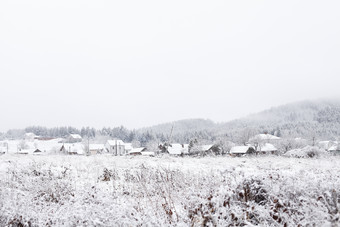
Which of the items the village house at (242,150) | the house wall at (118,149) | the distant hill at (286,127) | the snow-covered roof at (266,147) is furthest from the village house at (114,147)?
the snow-covered roof at (266,147)

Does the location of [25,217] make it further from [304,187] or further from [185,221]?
[304,187]

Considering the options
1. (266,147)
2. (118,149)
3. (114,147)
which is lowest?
(266,147)

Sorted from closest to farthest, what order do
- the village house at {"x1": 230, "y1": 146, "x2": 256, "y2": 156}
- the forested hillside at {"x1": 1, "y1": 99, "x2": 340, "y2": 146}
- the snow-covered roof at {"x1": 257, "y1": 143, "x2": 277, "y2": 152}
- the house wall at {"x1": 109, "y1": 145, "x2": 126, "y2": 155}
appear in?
the village house at {"x1": 230, "y1": 146, "x2": 256, "y2": 156}
the snow-covered roof at {"x1": 257, "y1": 143, "x2": 277, "y2": 152}
the house wall at {"x1": 109, "y1": 145, "x2": 126, "y2": 155}
the forested hillside at {"x1": 1, "y1": 99, "x2": 340, "y2": 146}

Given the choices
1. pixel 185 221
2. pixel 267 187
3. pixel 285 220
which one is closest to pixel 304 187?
pixel 267 187

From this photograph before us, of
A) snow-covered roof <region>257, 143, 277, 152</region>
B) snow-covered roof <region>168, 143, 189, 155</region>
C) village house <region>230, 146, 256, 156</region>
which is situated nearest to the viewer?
village house <region>230, 146, 256, 156</region>

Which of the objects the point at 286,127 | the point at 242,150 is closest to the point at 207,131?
the point at 286,127

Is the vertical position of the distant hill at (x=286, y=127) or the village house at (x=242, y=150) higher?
the distant hill at (x=286, y=127)

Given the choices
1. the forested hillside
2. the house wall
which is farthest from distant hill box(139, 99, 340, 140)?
the house wall

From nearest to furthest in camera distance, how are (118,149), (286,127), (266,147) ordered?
(266,147), (118,149), (286,127)

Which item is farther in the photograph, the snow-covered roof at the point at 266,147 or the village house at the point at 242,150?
the snow-covered roof at the point at 266,147

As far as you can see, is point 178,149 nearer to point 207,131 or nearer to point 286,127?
point 207,131

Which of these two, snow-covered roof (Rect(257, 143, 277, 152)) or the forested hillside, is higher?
the forested hillside

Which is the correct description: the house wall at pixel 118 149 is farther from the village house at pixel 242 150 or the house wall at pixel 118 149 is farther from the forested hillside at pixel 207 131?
the village house at pixel 242 150

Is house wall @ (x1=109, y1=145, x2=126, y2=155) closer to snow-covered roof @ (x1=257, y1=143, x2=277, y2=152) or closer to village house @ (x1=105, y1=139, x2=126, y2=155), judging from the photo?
village house @ (x1=105, y1=139, x2=126, y2=155)
